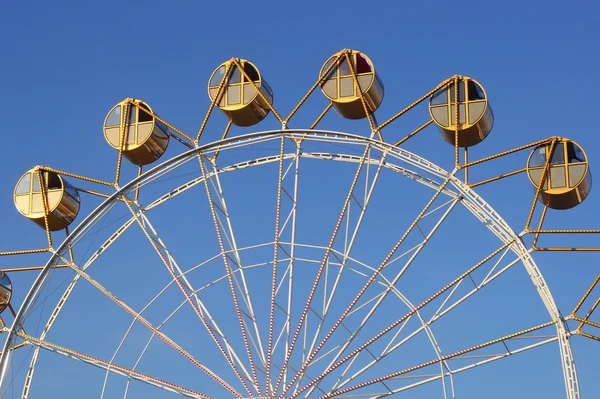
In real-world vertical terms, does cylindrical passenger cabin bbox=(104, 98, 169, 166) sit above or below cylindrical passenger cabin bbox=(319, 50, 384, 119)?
below

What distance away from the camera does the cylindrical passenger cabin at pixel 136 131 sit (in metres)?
31.8

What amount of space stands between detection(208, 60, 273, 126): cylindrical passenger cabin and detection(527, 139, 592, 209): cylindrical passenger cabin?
6.52 meters

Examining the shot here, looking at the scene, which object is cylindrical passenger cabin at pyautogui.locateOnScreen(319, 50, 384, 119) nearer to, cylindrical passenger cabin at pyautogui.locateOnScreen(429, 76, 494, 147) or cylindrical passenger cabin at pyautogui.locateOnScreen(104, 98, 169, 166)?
cylindrical passenger cabin at pyautogui.locateOnScreen(429, 76, 494, 147)

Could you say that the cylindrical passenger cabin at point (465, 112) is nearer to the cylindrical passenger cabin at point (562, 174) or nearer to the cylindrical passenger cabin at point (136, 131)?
the cylindrical passenger cabin at point (562, 174)

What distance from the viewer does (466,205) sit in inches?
1120

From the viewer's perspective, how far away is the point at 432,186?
28969mm

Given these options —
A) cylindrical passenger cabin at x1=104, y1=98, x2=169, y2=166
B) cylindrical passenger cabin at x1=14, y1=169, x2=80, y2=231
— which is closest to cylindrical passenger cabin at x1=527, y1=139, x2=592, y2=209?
cylindrical passenger cabin at x1=104, y1=98, x2=169, y2=166

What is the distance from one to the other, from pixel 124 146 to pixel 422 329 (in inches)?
334

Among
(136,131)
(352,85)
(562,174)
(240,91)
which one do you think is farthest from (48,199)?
(562,174)

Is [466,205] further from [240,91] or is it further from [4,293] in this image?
[4,293]

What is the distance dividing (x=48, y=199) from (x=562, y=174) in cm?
1234

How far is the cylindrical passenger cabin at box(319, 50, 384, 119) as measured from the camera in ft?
99.3

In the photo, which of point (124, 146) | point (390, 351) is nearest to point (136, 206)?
point (124, 146)

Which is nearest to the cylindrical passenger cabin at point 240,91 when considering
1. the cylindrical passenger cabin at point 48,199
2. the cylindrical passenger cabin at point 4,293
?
the cylindrical passenger cabin at point 48,199
